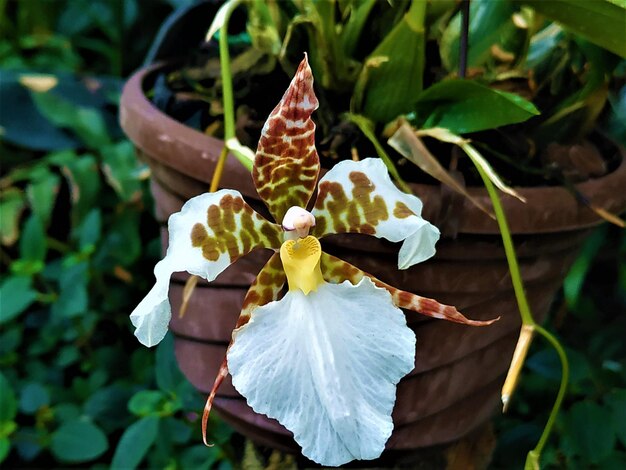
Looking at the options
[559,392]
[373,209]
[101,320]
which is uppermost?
[373,209]

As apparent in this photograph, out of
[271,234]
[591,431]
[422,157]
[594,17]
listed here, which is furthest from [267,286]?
[591,431]

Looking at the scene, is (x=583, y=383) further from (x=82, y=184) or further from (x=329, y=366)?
(x=82, y=184)

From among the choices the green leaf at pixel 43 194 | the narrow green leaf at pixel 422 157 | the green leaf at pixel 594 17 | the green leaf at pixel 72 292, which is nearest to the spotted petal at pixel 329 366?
A: the narrow green leaf at pixel 422 157

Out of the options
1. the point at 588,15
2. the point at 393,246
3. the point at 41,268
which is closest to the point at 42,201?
the point at 41,268

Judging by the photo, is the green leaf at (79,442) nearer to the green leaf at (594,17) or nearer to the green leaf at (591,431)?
the green leaf at (591,431)

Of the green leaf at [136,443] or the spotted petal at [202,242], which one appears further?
the green leaf at [136,443]

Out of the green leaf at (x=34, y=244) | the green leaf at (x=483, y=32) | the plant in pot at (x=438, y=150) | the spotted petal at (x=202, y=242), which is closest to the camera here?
the spotted petal at (x=202, y=242)

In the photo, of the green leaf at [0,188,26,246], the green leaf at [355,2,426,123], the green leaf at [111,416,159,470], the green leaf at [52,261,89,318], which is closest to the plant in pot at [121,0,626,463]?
the green leaf at [355,2,426,123]

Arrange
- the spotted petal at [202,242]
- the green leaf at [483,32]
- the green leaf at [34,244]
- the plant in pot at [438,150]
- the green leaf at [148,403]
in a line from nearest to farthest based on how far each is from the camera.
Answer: the spotted petal at [202,242], the plant in pot at [438,150], the green leaf at [483,32], the green leaf at [148,403], the green leaf at [34,244]
